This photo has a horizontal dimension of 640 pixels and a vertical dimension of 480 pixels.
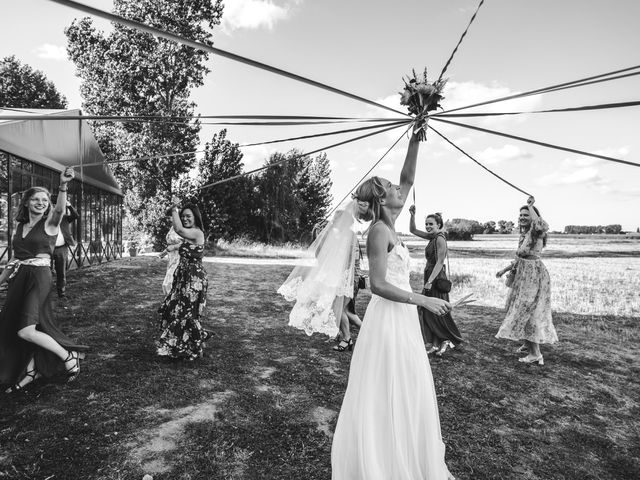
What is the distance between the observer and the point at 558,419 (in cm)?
382

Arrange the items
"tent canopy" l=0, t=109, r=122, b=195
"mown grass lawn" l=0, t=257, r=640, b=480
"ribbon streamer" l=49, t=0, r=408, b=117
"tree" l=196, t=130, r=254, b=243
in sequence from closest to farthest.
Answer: "ribbon streamer" l=49, t=0, r=408, b=117, "mown grass lawn" l=0, t=257, r=640, b=480, "tent canopy" l=0, t=109, r=122, b=195, "tree" l=196, t=130, r=254, b=243

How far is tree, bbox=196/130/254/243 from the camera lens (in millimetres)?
25078

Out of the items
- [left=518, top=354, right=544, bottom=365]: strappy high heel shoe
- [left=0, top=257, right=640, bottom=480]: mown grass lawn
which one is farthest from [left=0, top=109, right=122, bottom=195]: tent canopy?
[left=518, top=354, right=544, bottom=365]: strappy high heel shoe

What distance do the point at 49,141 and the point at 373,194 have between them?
1184 centimetres

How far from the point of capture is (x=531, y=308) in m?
5.38

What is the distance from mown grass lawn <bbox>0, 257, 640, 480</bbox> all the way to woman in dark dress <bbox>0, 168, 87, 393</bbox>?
222 millimetres

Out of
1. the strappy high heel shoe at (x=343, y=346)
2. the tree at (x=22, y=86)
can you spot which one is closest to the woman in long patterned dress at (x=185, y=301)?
the strappy high heel shoe at (x=343, y=346)

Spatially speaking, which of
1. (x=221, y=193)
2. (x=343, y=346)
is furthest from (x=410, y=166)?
(x=221, y=193)

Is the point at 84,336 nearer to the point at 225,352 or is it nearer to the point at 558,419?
the point at 225,352

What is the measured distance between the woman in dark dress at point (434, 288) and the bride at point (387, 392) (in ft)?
10.4

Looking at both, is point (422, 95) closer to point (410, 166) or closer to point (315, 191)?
point (410, 166)

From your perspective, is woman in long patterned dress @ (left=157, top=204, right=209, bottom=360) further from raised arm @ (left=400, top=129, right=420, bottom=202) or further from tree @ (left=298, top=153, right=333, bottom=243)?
tree @ (left=298, top=153, right=333, bottom=243)

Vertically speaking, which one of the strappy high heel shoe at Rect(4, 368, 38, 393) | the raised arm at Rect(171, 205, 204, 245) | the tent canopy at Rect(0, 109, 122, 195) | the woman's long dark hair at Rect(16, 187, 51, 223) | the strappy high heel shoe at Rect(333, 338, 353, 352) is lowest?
the strappy high heel shoe at Rect(333, 338, 353, 352)

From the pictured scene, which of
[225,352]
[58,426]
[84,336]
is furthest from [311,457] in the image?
[84,336]
